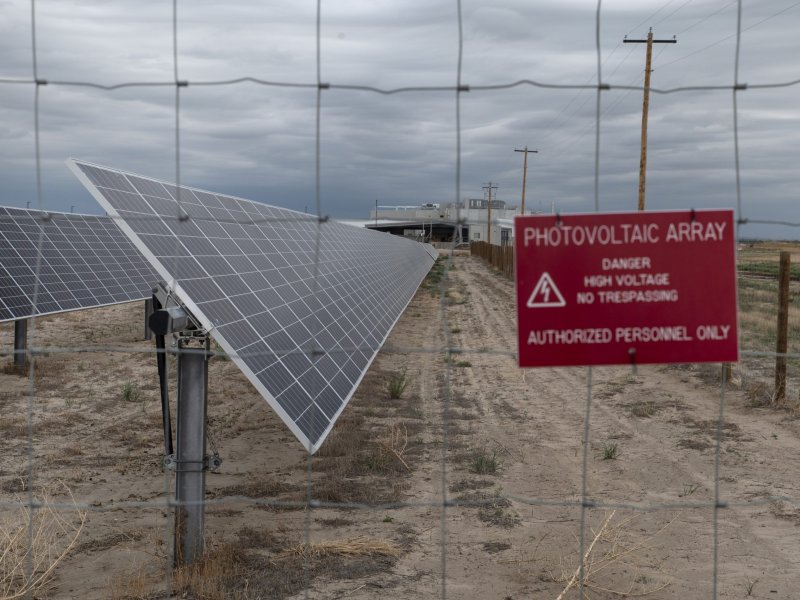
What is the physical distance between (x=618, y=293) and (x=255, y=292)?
5.16 metres

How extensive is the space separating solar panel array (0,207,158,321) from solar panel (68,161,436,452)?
4.09 meters

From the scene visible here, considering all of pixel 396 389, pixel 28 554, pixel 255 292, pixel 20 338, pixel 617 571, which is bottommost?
pixel 617 571

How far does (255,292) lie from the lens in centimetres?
834

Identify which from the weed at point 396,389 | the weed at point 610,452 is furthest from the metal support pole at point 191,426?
the weed at point 396,389

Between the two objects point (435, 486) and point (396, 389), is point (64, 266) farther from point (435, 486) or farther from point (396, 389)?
point (435, 486)

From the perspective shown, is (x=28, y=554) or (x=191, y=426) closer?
(x=28, y=554)

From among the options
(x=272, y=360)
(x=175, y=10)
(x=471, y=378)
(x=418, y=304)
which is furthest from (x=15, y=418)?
(x=418, y=304)

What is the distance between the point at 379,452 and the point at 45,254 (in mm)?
10307

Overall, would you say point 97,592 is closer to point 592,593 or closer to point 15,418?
point 592,593

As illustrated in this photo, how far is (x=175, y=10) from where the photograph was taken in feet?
12.9

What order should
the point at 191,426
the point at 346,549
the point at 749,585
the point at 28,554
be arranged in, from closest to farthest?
the point at 28,554
the point at 191,426
the point at 749,585
the point at 346,549

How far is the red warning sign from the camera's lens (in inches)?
148

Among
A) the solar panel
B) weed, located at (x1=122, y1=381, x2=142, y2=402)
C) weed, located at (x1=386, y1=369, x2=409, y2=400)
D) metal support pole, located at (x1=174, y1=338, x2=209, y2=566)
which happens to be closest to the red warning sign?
the solar panel

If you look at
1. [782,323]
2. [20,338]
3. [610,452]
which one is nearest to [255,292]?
[610,452]
